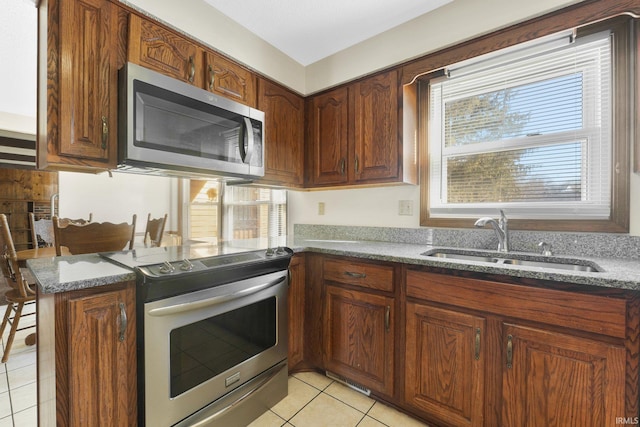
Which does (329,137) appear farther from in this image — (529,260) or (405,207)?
(529,260)

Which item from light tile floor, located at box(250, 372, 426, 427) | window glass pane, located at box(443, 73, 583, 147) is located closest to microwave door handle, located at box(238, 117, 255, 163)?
window glass pane, located at box(443, 73, 583, 147)

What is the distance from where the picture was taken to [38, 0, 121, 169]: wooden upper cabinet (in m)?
1.18

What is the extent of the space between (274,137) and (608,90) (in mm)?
1975

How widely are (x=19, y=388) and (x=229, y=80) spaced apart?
7.95 feet

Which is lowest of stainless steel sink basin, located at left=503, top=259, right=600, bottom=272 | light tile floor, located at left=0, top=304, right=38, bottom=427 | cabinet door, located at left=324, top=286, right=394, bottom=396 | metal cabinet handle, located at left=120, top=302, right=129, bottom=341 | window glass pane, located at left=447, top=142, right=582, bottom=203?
light tile floor, located at left=0, top=304, right=38, bottom=427

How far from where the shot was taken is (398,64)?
1.87 metres

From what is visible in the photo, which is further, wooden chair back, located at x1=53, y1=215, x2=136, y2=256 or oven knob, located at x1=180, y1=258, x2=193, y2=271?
wooden chair back, located at x1=53, y1=215, x2=136, y2=256

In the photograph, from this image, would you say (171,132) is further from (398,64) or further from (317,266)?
(398,64)

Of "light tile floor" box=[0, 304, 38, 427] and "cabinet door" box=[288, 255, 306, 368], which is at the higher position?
"cabinet door" box=[288, 255, 306, 368]

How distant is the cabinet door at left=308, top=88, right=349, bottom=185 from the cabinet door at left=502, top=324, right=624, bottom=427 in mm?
1432

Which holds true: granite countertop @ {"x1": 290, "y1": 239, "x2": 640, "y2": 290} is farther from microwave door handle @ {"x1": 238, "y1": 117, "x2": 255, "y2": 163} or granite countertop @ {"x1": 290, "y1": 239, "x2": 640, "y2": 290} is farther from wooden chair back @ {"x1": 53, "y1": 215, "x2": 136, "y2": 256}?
wooden chair back @ {"x1": 53, "y1": 215, "x2": 136, "y2": 256}

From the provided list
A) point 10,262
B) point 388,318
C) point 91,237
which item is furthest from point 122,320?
point 10,262

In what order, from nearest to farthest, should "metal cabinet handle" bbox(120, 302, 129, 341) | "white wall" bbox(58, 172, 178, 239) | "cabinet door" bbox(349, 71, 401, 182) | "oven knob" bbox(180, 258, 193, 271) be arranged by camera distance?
"metal cabinet handle" bbox(120, 302, 129, 341) < "oven knob" bbox(180, 258, 193, 271) < "cabinet door" bbox(349, 71, 401, 182) < "white wall" bbox(58, 172, 178, 239)

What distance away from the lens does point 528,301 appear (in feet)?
3.68
